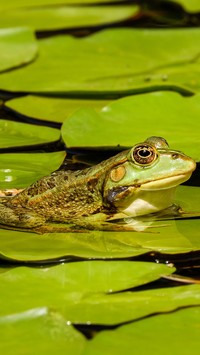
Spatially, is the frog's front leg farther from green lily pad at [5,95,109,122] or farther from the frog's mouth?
green lily pad at [5,95,109,122]

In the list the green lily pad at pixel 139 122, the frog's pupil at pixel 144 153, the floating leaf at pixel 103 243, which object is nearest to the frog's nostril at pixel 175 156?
the frog's pupil at pixel 144 153

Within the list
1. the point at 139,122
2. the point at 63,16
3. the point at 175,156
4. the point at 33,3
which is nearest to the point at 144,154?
the point at 175,156

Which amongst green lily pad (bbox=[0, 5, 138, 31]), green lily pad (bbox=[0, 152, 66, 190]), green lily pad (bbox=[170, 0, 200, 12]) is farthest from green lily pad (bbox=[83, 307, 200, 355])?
green lily pad (bbox=[170, 0, 200, 12])

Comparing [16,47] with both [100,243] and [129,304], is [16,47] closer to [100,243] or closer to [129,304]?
[100,243]

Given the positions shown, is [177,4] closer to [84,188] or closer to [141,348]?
[84,188]

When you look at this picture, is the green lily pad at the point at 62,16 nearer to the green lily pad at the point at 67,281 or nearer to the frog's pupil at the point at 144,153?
the frog's pupil at the point at 144,153

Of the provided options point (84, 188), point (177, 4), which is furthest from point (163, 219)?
point (177, 4)
